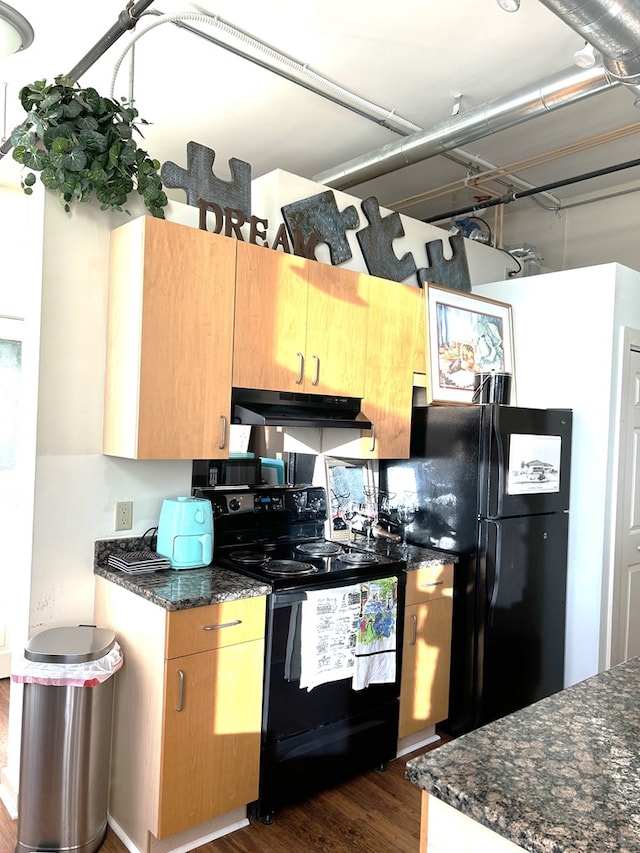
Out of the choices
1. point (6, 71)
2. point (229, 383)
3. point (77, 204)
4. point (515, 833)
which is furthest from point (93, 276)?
point (515, 833)

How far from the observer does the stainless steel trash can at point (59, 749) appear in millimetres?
2189

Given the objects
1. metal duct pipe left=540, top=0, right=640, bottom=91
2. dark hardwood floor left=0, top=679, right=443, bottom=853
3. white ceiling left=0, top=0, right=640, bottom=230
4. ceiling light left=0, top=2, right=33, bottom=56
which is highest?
white ceiling left=0, top=0, right=640, bottom=230

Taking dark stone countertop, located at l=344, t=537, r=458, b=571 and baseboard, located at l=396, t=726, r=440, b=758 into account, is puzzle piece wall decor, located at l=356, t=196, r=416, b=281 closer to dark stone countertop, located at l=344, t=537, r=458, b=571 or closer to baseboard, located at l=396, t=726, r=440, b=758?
dark stone countertop, located at l=344, t=537, r=458, b=571

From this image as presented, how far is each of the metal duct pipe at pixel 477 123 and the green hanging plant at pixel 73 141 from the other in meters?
1.56

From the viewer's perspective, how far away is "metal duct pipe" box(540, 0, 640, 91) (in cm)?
184

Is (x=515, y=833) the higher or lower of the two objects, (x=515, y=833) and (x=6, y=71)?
the lower

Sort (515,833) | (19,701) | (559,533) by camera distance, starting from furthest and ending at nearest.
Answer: (559,533) < (19,701) < (515,833)

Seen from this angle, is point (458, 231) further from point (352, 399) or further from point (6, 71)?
point (6, 71)

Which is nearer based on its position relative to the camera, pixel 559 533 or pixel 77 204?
pixel 77 204

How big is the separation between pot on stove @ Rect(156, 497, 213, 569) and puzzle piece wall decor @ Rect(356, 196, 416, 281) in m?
1.67

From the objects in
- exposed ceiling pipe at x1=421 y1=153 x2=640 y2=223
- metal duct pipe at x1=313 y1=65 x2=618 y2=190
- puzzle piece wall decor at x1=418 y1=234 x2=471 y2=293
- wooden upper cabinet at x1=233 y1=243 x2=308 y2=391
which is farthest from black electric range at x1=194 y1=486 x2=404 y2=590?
exposed ceiling pipe at x1=421 y1=153 x2=640 y2=223

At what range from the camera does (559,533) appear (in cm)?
353

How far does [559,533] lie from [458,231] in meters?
1.98

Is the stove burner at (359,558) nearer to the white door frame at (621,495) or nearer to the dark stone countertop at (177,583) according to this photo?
the dark stone countertop at (177,583)
